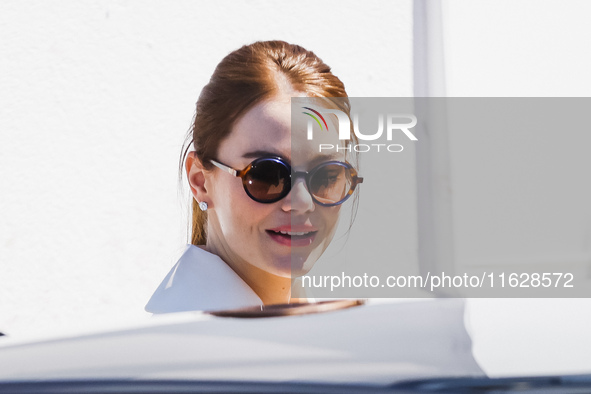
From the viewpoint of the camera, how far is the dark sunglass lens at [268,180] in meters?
1.13

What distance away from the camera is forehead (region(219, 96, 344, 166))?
109 cm

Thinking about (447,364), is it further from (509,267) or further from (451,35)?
(451,35)

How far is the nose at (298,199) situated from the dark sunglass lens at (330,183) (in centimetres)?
2

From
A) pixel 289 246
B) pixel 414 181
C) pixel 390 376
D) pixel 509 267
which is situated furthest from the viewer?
pixel 414 181

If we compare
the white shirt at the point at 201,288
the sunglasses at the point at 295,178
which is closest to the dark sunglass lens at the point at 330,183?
the sunglasses at the point at 295,178

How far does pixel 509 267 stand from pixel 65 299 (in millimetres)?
1734

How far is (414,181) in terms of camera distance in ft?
6.37

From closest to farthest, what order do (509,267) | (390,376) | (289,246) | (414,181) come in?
(390,376) < (509,267) < (289,246) < (414,181)

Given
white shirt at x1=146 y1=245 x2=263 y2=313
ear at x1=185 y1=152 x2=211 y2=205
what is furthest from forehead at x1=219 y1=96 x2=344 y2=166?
white shirt at x1=146 y1=245 x2=263 y2=313

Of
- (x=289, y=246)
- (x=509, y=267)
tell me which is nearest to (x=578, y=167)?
(x=509, y=267)

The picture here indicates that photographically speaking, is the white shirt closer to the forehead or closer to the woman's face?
the woman's face

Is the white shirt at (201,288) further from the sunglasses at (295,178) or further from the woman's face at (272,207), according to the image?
the sunglasses at (295,178)

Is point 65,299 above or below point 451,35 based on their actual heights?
below

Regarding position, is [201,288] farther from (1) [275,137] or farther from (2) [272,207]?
(1) [275,137]
